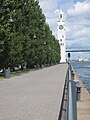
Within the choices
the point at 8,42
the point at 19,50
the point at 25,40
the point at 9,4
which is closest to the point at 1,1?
the point at 9,4

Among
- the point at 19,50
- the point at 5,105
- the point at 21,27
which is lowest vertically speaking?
the point at 5,105

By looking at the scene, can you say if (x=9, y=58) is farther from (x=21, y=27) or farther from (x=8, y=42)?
(x=21, y=27)

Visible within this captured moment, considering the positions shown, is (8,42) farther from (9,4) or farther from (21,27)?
(21,27)

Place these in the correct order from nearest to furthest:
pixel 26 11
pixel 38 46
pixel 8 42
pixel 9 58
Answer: pixel 8 42 < pixel 9 58 < pixel 26 11 < pixel 38 46

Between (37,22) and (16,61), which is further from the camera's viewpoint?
(37,22)

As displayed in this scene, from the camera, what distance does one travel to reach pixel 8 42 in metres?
40.0

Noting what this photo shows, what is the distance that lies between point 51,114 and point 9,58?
31.1m

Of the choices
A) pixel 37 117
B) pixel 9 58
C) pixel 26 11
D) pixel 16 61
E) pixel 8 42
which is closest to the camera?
pixel 37 117

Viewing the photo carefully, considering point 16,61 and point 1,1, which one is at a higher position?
point 1,1

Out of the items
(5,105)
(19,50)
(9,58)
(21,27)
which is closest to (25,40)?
(21,27)

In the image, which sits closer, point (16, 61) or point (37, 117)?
point (37, 117)

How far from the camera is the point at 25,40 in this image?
55031 millimetres

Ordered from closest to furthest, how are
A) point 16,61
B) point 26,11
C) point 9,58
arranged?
1. point 9,58
2. point 16,61
3. point 26,11

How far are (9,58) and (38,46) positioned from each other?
2633 centimetres
